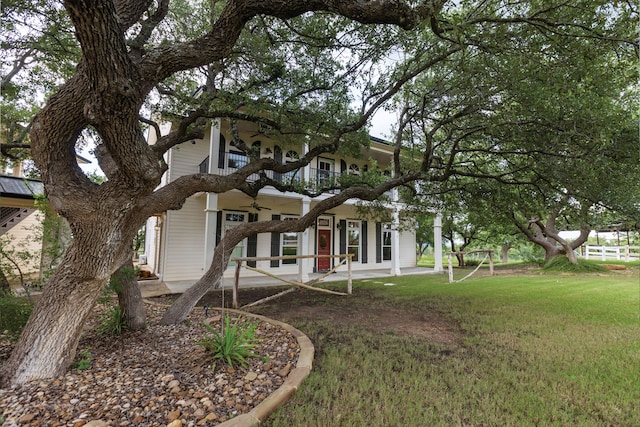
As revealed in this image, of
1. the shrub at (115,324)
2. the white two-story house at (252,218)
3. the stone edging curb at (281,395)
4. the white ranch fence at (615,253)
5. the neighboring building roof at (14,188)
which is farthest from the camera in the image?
the white ranch fence at (615,253)

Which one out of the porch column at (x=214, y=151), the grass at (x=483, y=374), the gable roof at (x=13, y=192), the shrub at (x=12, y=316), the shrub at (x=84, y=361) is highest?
the porch column at (x=214, y=151)

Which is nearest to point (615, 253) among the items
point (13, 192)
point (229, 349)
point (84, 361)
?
point (229, 349)

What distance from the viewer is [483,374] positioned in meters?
2.99

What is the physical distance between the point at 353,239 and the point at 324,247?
165cm

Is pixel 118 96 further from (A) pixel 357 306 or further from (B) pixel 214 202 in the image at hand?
(B) pixel 214 202

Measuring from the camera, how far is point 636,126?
4.72m

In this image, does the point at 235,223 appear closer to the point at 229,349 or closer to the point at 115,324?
the point at 115,324

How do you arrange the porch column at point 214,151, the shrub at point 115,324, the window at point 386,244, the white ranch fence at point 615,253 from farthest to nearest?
the white ranch fence at point 615,253, the window at point 386,244, the porch column at point 214,151, the shrub at point 115,324

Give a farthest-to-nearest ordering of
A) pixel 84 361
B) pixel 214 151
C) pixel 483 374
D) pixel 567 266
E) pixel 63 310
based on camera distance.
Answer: pixel 567 266 < pixel 214 151 < pixel 483 374 < pixel 84 361 < pixel 63 310

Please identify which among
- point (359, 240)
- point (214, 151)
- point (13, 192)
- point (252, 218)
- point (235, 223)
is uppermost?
point (214, 151)

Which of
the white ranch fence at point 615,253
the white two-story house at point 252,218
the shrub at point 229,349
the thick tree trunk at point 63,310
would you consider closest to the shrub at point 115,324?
the thick tree trunk at point 63,310

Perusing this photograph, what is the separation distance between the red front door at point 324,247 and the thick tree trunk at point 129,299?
9.36 metres

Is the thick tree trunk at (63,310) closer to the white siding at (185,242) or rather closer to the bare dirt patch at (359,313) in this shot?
the bare dirt patch at (359,313)

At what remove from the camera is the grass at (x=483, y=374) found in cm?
227
